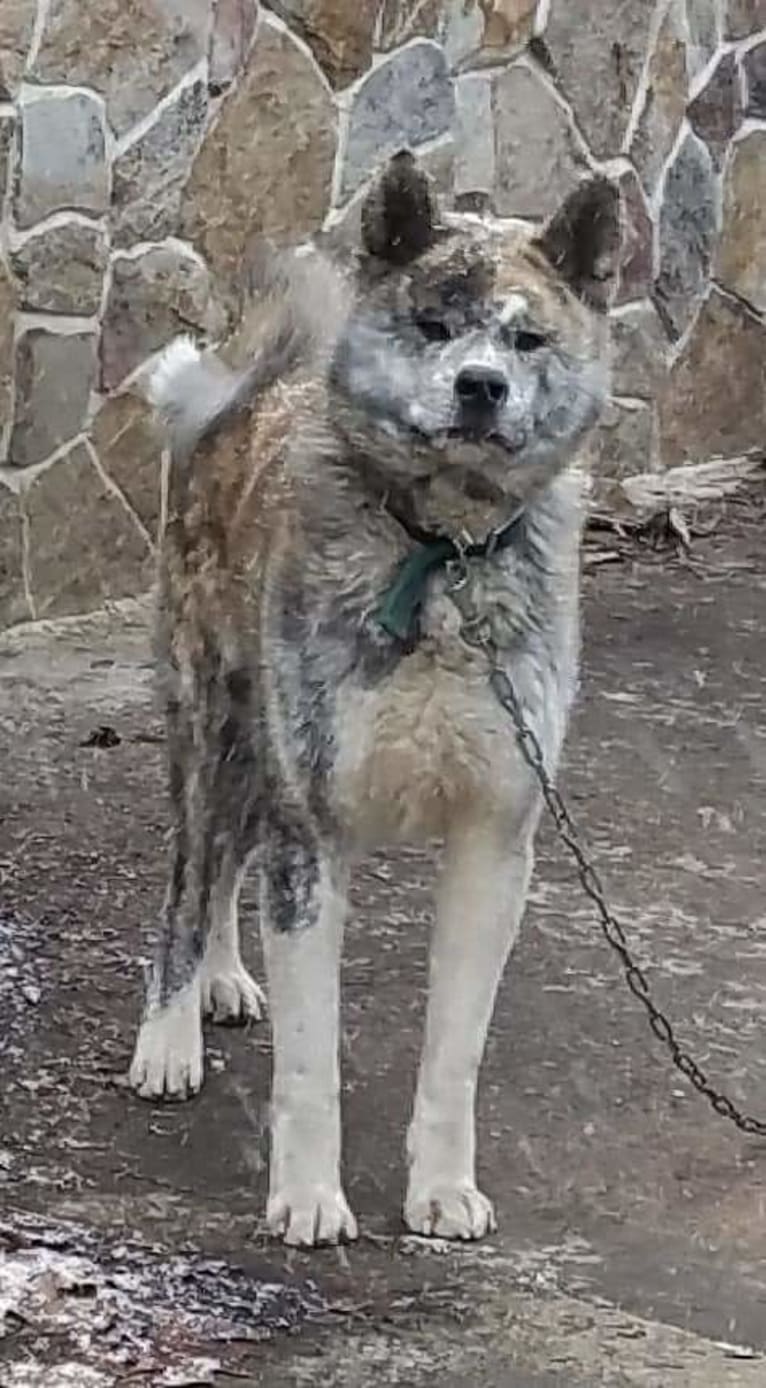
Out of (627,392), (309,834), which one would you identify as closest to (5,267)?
(627,392)

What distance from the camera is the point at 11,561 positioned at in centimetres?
651

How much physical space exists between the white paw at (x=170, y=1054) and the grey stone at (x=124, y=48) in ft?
9.11

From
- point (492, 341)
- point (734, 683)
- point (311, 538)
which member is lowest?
point (734, 683)

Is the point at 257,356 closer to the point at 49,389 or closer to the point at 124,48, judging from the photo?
the point at 49,389

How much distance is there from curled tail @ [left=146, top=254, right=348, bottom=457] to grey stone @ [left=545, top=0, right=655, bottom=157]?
11.0 feet

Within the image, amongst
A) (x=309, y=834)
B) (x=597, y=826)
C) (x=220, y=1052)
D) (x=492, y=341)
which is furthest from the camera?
(x=597, y=826)

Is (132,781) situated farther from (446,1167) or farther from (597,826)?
(446,1167)

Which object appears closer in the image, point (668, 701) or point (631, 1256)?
point (631, 1256)

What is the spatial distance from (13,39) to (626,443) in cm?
252

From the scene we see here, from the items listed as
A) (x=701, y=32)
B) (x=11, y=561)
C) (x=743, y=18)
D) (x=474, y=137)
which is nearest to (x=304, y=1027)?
A: (x=11, y=561)

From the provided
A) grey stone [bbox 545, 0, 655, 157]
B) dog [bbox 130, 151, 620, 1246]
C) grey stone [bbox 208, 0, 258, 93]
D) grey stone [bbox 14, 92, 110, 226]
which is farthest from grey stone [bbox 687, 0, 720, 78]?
dog [bbox 130, 151, 620, 1246]

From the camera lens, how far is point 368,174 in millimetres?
7145

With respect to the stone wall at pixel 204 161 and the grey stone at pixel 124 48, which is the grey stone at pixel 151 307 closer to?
the stone wall at pixel 204 161

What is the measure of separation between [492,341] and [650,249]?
15.8ft
